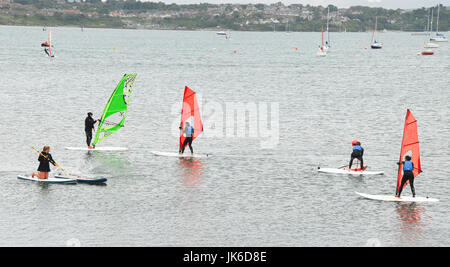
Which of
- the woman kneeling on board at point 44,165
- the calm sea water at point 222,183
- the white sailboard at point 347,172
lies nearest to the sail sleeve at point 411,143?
the calm sea water at point 222,183

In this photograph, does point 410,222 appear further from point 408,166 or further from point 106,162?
point 106,162

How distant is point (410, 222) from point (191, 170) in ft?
48.4

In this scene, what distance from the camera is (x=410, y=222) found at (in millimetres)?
30578

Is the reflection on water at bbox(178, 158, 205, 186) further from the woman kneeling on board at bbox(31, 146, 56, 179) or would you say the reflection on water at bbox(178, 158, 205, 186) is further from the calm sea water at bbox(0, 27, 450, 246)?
the woman kneeling on board at bbox(31, 146, 56, 179)

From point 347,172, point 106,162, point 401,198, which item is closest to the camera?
point 401,198

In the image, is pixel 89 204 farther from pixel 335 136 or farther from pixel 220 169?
pixel 335 136

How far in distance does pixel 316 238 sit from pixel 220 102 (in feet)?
188

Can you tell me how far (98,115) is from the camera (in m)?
69.8

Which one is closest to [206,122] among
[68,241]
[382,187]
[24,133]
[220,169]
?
[24,133]

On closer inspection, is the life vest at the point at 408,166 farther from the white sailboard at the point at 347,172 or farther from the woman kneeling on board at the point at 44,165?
the woman kneeling on board at the point at 44,165

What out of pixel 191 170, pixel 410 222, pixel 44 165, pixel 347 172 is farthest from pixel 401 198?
pixel 44 165

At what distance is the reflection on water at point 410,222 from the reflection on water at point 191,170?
1116cm

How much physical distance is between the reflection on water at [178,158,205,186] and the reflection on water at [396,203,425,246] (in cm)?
1116
